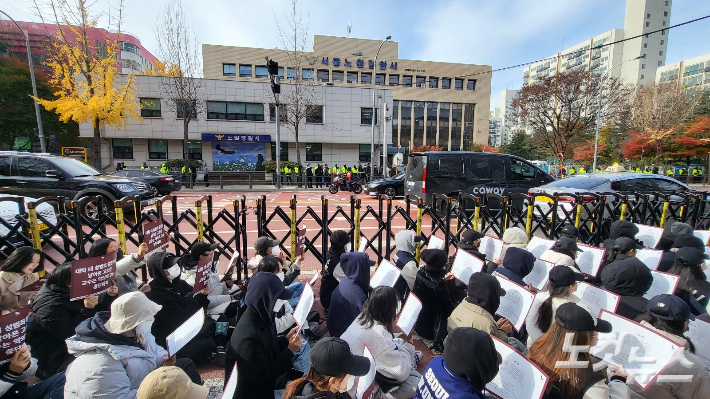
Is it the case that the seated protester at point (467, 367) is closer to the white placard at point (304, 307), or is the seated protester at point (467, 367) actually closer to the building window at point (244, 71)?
the white placard at point (304, 307)

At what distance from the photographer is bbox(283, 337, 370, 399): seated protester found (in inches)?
65.8

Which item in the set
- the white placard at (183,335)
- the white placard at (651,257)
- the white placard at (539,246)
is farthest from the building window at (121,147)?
the white placard at (651,257)

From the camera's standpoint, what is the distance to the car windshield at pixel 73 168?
8.61m

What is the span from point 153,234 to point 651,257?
611cm

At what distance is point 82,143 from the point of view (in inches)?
1336

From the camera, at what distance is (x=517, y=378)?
1888mm

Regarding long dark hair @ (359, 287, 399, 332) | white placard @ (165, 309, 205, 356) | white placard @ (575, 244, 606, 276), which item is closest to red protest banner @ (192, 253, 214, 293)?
white placard @ (165, 309, 205, 356)

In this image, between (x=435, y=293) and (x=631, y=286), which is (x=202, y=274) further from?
(x=631, y=286)

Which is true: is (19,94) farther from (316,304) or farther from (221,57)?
(316,304)

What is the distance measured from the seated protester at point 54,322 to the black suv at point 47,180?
6.55 m

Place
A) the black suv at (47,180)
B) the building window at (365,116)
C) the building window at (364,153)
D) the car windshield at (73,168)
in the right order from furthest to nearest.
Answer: the building window at (364,153), the building window at (365,116), the car windshield at (73,168), the black suv at (47,180)

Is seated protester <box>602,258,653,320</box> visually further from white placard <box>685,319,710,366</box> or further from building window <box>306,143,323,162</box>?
building window <box>306,143,323,162</box>

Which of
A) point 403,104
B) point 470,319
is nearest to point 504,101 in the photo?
point 403,104

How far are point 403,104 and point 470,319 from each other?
1978 inches
